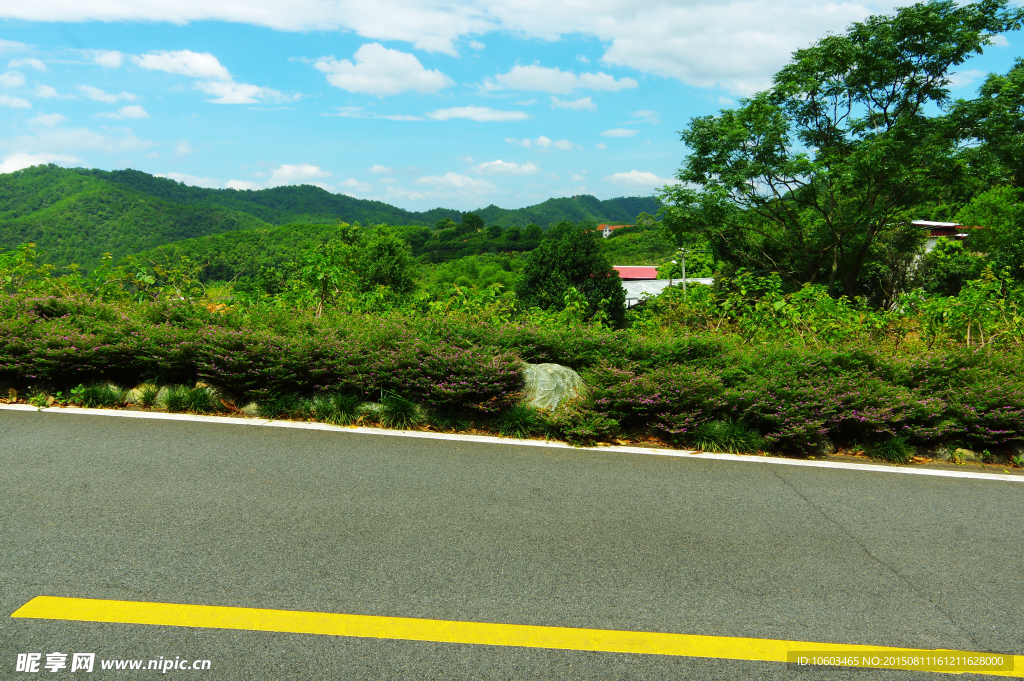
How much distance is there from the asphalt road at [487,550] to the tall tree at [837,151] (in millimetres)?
26036

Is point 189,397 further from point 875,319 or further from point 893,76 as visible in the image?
point 893,76

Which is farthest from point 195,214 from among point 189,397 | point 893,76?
point 189,397

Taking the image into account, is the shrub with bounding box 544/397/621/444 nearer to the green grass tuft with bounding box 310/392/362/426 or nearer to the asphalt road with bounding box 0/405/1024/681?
the asphalt road with bounding box 0/405/1024/681

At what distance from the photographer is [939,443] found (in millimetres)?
5449

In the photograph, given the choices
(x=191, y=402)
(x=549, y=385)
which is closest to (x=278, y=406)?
(x=191, y=402)

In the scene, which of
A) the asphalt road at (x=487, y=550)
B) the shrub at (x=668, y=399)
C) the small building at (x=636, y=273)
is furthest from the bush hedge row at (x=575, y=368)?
the small building at (x=636, y=273)

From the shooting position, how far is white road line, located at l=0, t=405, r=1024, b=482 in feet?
16.6

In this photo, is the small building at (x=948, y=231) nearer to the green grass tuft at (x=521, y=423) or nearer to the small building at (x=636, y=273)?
the small building at (x=636, y=273)

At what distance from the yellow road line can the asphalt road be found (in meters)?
0.05

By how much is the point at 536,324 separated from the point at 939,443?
12.9ft

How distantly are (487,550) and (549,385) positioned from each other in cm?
259

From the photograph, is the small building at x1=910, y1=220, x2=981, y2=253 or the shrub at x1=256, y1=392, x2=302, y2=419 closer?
the shrub at x1=256, y1=392, x2=302, y2=419

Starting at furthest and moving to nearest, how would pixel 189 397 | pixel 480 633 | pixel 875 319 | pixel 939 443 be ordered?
1. pixel 875 319
2. pixel 189 397
3. pixel 939 443
4. pixel 480 633

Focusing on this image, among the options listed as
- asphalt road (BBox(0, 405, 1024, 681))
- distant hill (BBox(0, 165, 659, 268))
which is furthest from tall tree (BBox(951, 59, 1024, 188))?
distant hill (BBox(0, 165, 659, 268))
